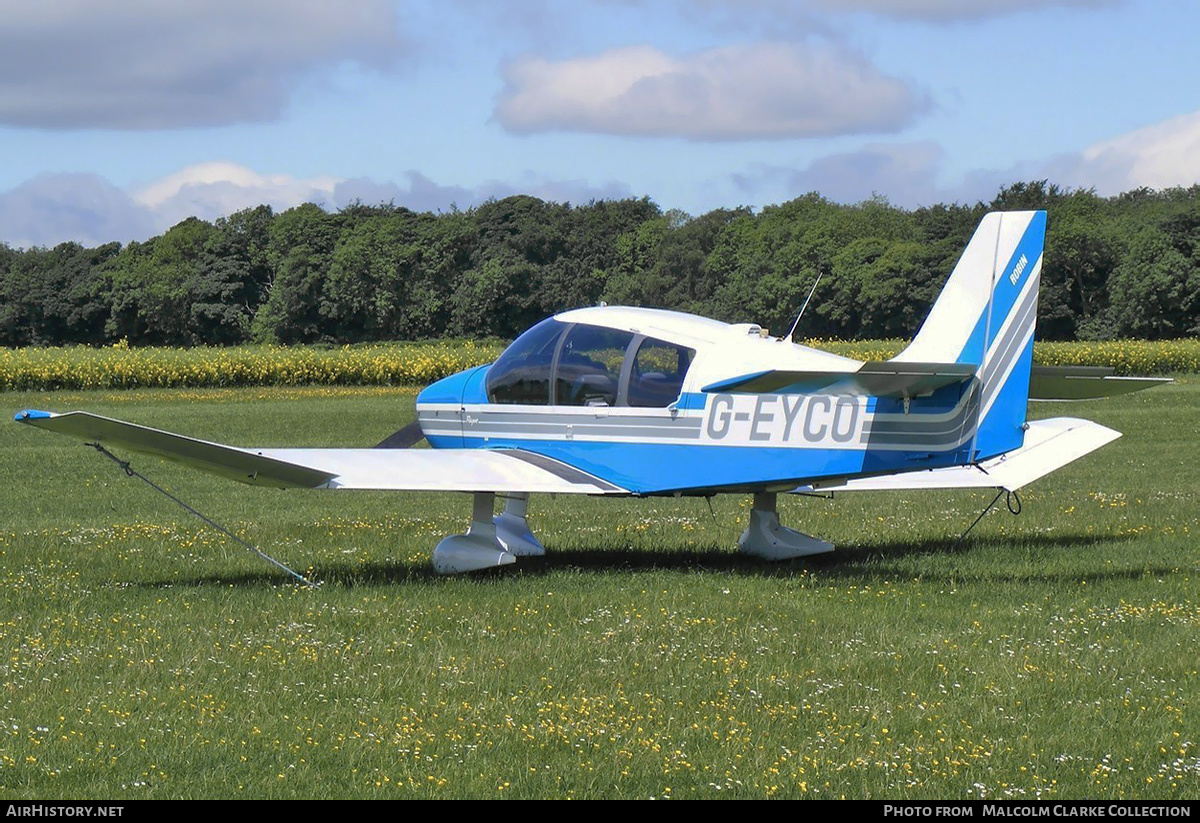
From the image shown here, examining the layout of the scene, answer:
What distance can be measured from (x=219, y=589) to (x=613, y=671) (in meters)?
3.89

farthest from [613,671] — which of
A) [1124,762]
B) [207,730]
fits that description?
[1124,762]

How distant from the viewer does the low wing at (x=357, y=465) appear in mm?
9062

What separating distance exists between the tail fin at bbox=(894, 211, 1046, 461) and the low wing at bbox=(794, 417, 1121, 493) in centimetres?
183

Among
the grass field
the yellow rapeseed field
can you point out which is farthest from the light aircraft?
the yellow rapeseed field

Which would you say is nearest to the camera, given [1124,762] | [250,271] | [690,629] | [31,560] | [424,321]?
[1124,762]

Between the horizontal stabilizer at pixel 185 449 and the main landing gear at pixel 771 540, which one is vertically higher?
the horizontal stabilizer at pixel 185 449

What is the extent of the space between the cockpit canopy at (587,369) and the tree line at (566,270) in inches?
2247

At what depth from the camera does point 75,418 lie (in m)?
8.62

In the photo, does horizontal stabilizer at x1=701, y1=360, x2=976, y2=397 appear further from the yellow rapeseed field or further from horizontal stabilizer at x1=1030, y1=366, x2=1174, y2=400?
the yellow rapeseed field

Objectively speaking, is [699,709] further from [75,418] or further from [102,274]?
[102,274]

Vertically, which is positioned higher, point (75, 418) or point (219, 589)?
point (75, 418)

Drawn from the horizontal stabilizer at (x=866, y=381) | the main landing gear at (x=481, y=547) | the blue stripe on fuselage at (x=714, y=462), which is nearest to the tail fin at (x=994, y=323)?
the horizontal stabilizer at (x=866, y=381)

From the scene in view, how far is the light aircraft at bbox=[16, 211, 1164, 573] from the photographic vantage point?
9336 mm

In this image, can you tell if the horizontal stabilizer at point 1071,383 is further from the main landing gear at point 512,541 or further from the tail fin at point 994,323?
the main landing gear at point 512,541
